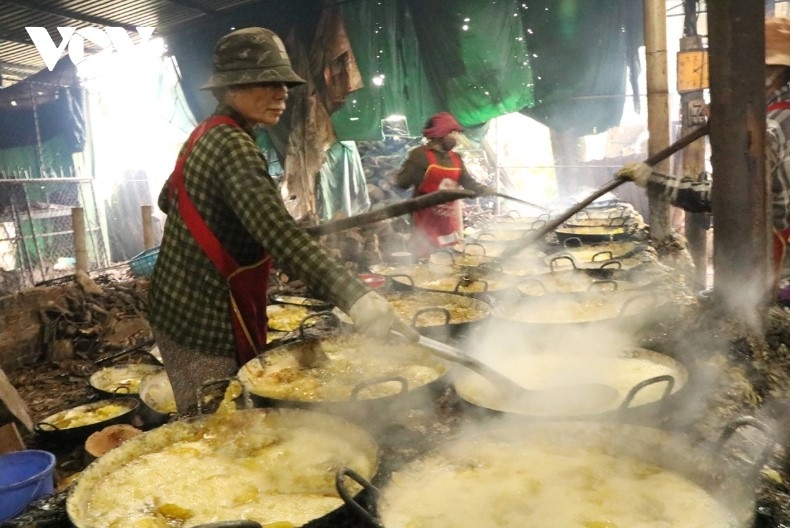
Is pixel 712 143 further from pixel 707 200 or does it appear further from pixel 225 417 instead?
pixel 225 417

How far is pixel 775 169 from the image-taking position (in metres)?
3.83

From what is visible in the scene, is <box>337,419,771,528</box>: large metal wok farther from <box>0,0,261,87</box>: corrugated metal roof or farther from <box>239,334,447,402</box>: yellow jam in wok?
<box>0,0,261,87</box>: corrugated metal roof

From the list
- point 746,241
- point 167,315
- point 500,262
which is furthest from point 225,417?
point 500,262

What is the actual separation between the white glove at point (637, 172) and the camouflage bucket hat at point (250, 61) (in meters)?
2.40

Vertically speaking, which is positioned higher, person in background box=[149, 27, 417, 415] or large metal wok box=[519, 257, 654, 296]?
person in background box=[149, 27, 417, 415]

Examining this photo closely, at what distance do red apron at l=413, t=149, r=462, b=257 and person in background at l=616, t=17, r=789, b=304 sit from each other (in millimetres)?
4150

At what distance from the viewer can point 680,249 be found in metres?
6.71

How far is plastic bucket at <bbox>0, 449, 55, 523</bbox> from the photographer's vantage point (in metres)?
3.86

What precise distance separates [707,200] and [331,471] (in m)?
3.17

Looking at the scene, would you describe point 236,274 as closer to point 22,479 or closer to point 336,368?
point 336,368

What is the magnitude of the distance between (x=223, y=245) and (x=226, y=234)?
0.20 feet

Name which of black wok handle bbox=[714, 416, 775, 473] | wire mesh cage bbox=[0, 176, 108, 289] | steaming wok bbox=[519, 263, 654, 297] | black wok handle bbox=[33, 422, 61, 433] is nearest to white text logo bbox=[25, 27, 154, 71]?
wire mesh cage bbox=[0, 176, 108, 289]

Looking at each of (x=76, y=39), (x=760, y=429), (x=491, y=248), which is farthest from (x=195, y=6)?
(x=760, y=429)

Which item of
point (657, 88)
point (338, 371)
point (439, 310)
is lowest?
point (338, 371)
